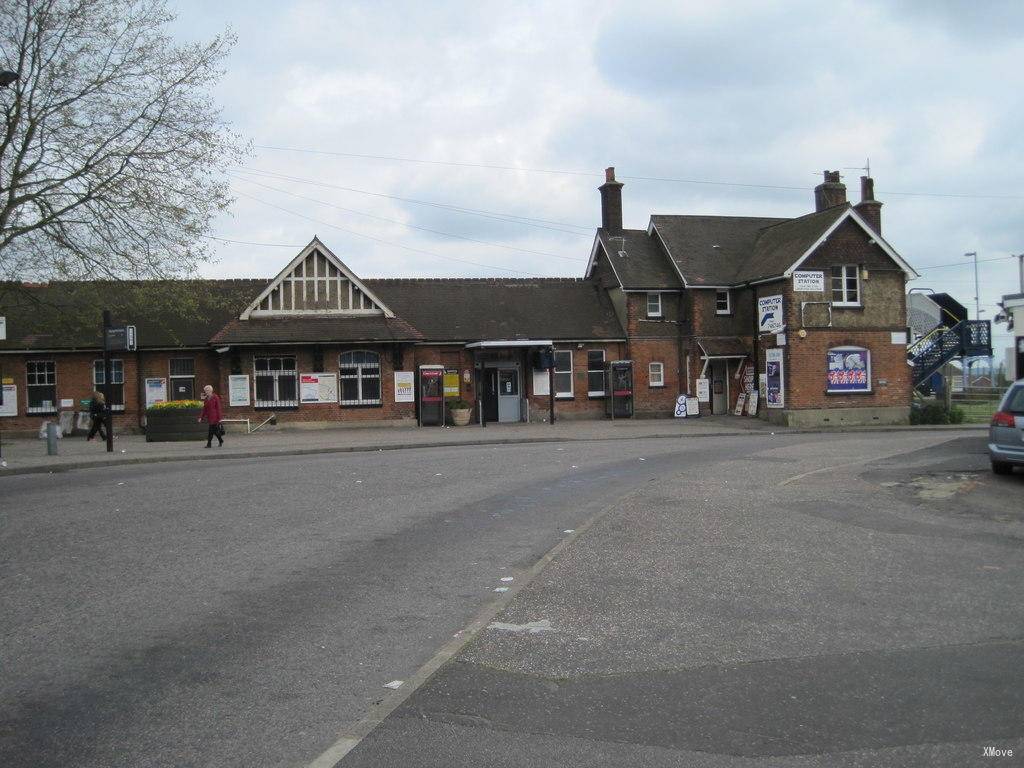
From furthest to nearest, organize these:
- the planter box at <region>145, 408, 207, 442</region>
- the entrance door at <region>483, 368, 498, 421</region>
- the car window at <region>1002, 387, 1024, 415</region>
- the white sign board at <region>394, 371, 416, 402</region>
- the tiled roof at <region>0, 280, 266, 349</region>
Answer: the entrance door at <region>483, 368, 498, 421</region>
the white sign board at <region>394, 371, 416, 402</region>
the planter box at <region>145, 408, 207, 442</region>
the tiled roof at <region>0, 280, 266, 349</region>
the car window at <region>1002, 387, 1024, 415</region>

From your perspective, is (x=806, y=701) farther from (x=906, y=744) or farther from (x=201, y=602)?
(x=201, y=602)

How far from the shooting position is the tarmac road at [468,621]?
15.8 feet

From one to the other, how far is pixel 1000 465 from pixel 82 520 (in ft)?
47.8

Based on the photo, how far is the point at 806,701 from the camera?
5.22 metres

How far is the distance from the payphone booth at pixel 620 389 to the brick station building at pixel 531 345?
44cm

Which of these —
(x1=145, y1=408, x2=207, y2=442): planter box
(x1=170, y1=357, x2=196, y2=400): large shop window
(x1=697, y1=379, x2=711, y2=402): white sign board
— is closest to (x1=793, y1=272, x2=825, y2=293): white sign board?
(x1=697, y1=379, x2=711, y2=402): white sign board

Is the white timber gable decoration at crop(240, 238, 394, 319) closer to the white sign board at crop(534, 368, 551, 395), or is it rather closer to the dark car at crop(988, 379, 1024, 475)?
the white sign board at crop(534, 368, 551, 395)

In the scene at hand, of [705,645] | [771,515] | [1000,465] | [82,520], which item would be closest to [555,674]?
[705,645]

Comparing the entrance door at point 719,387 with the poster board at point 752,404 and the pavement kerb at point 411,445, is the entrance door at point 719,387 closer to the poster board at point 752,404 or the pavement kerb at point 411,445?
the poster board at point 752,404

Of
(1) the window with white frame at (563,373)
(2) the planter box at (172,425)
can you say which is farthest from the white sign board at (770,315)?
(2) the planter box at (172,425)

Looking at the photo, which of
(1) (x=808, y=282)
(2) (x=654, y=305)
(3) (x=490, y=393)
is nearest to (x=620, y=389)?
(2) (x=654, y=305)

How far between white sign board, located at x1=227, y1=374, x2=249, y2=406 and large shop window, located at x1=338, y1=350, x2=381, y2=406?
3393mm

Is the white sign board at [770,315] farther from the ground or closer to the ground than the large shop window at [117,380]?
farther from the ground

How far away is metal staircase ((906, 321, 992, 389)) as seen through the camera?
3697 cm
